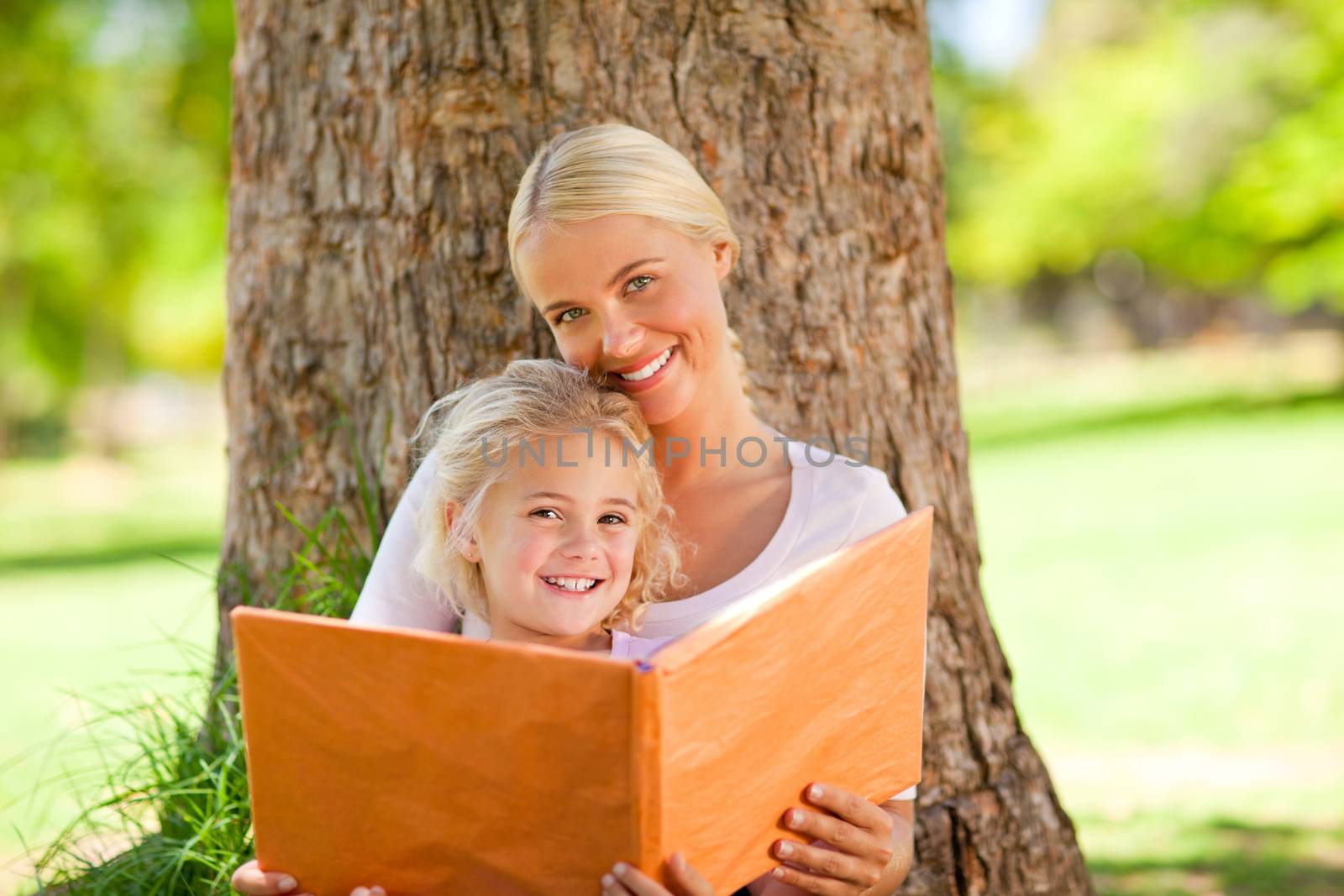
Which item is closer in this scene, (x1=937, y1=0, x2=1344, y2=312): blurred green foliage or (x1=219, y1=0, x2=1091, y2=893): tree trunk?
(x1=219, y1=0, x2=1091, y2=893): tree trunk

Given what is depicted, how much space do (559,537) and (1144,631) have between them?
725cm

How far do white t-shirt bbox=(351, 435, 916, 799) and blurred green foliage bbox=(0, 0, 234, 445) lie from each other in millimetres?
15601

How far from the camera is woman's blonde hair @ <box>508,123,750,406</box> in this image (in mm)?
2047

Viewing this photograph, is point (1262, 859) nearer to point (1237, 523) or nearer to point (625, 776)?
point (625, 776)

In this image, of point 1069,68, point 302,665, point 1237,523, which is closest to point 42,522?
point 1237,523

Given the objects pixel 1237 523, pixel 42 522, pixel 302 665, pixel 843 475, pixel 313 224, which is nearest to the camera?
pixel 302 665

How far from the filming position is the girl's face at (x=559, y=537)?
6.31 feet

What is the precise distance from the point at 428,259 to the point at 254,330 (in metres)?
0.52

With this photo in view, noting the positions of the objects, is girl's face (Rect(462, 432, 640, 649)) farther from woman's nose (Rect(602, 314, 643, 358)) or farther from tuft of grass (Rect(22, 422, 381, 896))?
tuft of grass (Rect(22, 422, 381, 896))

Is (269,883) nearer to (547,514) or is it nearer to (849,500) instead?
(547,514)

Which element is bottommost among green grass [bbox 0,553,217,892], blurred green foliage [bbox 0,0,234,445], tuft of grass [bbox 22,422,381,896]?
tuft of grass [bbox 22,422,381,896]

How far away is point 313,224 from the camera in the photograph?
9.45ft

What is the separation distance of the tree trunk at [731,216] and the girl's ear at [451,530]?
735 millimetres

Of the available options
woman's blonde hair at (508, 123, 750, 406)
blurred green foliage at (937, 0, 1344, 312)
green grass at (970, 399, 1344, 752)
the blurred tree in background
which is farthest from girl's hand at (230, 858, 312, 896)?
blurred green foliage at (937, 0, 1344, 312)
